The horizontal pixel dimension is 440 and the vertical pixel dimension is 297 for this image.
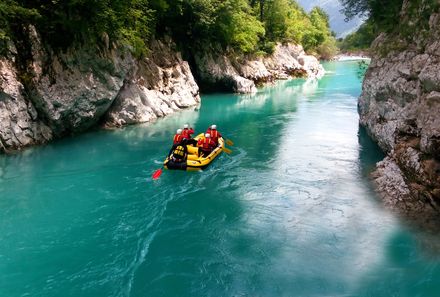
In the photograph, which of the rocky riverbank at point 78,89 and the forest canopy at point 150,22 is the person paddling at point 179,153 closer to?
the rocky riverbank at point 78,89

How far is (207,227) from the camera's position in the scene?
10352 mm

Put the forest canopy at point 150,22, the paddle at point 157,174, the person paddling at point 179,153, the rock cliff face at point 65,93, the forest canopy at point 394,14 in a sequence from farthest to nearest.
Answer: the forest canopy at point 150,22
the rock cliff face at point 65,93
the person paddling at point 179,153
the paddle at point 157,174
the forest canopy at point 394,14

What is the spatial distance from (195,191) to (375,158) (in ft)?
26.1

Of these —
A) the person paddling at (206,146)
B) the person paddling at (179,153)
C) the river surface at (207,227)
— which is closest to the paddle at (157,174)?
the river surface at (207,227)

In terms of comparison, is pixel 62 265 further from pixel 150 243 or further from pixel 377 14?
pixel 377 14

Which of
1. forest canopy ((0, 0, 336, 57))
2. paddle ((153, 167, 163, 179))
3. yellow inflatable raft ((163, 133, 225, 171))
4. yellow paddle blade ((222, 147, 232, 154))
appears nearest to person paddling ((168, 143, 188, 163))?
yellow inflatable raft ((163, 133, 225, 171))

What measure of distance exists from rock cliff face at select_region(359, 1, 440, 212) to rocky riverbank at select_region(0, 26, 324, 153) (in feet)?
44.7

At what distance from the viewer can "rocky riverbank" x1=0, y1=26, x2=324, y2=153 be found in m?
16.9

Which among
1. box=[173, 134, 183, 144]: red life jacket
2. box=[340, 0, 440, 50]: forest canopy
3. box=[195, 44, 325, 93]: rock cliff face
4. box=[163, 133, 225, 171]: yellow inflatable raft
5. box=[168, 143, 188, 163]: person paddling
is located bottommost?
box=[163, 133, 225, 171]: yellow inflatable raft

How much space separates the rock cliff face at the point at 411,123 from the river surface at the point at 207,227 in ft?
3.06

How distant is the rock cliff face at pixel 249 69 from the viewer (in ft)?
123

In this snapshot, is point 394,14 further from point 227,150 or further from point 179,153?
point 179,153

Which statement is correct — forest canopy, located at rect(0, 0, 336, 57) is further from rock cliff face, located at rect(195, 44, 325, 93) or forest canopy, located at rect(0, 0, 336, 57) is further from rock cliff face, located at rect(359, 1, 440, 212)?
rock cliff face, located at rect(359, 1, 440, 212)

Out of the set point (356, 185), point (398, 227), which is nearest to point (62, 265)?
point (398, 227)
